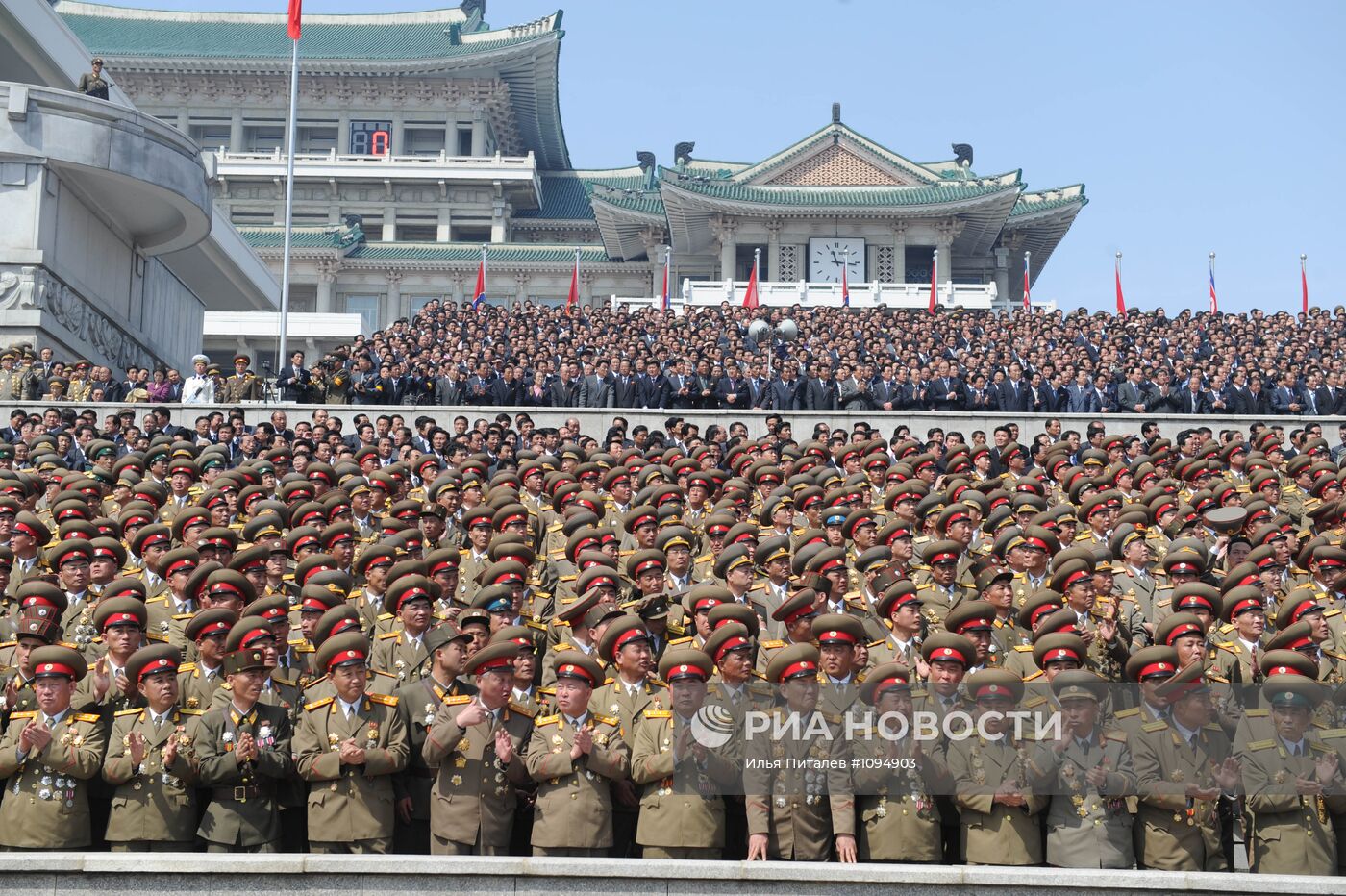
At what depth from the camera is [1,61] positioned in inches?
1019

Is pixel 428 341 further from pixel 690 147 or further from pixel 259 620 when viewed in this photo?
pixel 690 147

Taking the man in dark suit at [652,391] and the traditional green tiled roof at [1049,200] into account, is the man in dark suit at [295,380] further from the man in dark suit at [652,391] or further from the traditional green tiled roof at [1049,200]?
the traditional green tiled roof at [1049,200]

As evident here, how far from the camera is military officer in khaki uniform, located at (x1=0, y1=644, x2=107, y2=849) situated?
19.9ft

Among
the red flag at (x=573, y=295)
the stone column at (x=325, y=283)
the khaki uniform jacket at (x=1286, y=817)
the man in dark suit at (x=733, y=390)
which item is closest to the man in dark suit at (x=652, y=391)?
the man in dark suit at (x=733, y=390)

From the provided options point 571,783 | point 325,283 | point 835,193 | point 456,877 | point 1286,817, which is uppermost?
point 835,193

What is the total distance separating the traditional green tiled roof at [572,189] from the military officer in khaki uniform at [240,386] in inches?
1197

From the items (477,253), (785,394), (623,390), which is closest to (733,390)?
(785,394)

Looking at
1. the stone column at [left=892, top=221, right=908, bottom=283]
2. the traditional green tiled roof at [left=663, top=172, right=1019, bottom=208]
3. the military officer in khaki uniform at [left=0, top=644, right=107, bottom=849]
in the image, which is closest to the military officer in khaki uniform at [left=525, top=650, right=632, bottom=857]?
the military officer in khaki uniform at [left=0, top=644, right=107, bottom=849]

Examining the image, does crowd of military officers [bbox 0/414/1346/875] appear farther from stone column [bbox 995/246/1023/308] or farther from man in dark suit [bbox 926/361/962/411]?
stone column [bbox 995/246/1023/308]

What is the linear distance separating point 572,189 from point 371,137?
743 cm

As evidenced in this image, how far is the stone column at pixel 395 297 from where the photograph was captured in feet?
148

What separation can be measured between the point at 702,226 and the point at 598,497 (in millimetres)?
31264

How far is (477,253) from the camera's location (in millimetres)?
44812

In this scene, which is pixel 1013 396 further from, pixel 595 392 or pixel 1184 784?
pixel 1184 784
